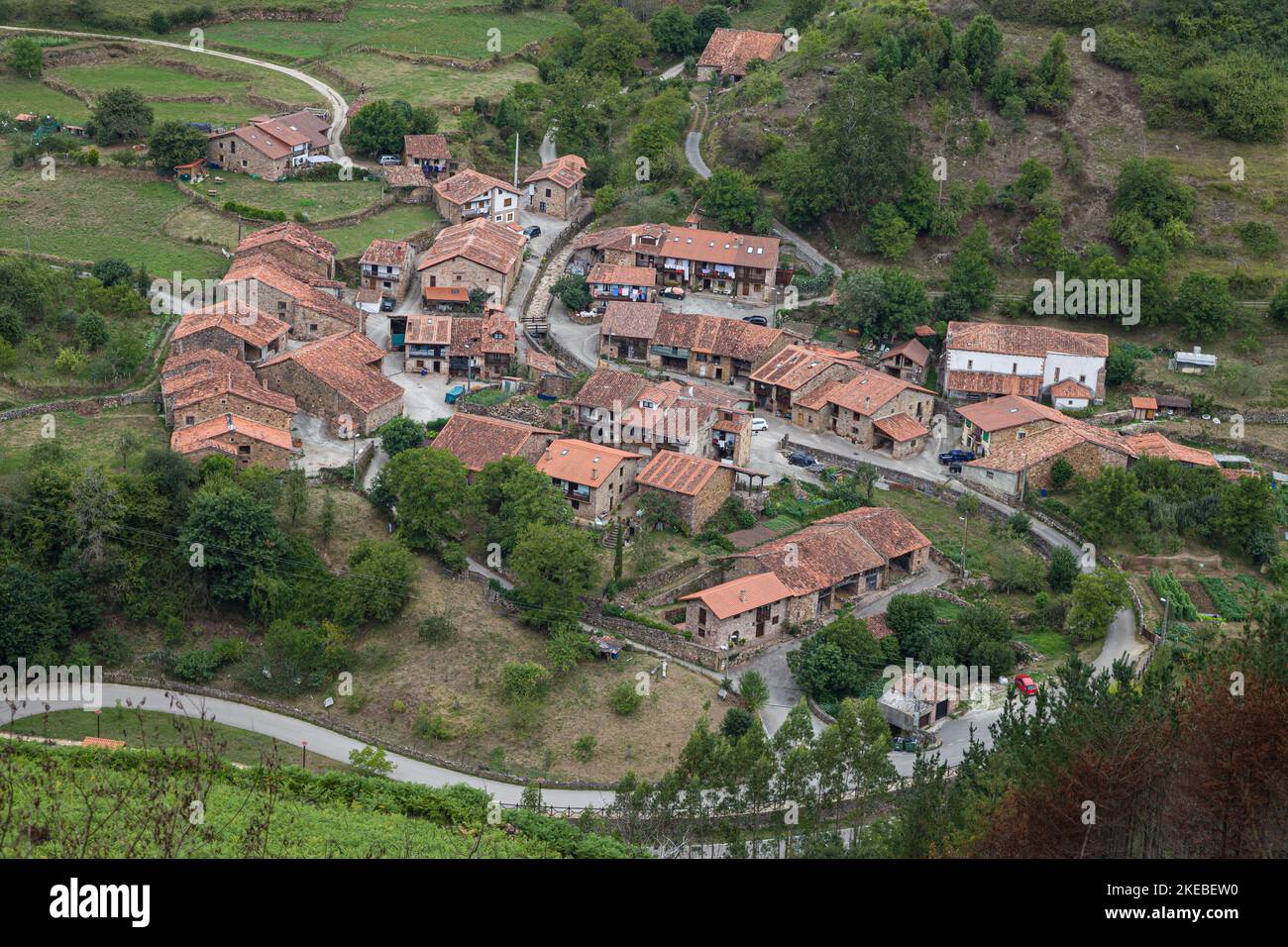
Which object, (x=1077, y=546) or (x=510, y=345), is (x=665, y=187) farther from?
(x=1077, y=546)

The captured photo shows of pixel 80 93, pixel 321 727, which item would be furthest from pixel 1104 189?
pixel 80 93

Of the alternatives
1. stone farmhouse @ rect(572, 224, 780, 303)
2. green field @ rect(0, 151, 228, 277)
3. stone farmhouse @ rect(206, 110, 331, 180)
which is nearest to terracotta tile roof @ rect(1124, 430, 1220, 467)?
stone farmhouse @ rect(572, 224, 780, 303)

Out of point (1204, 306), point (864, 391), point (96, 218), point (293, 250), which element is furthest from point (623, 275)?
point (1204, 306)

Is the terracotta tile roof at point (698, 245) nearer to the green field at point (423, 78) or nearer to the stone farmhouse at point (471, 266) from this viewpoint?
the stone farmhouse at point (471, 266)

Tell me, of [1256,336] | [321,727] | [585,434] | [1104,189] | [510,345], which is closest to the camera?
[321,727]

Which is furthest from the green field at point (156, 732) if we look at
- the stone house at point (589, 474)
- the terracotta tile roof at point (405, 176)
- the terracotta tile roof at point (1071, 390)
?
the terracotta tile roof at point (405, 176)

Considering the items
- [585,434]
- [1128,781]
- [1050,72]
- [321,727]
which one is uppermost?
[1050,72]
